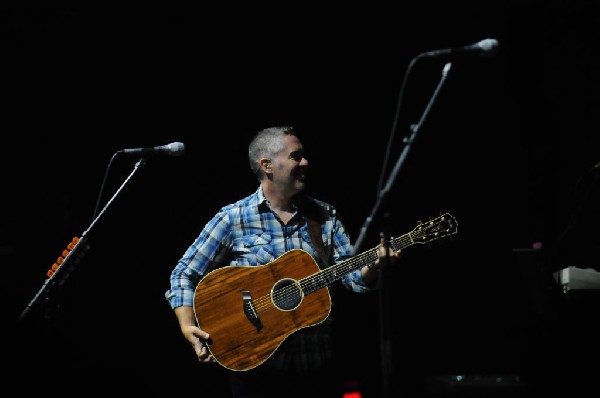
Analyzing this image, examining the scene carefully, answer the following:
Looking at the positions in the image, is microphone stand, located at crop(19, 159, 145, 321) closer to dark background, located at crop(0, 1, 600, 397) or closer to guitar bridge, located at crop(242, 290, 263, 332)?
dark background, located at crop(0, 1, 600, 397)

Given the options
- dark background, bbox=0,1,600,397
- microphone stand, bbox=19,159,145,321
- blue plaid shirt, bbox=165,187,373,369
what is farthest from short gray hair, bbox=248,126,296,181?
dark background, bbox=0,1,600,397

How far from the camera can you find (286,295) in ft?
11.9

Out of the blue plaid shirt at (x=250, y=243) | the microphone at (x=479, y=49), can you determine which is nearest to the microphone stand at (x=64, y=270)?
the blue plaid shirt at (x=250, y=243)

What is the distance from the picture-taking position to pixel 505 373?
4.68 m

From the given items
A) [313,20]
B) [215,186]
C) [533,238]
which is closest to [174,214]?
[215,186]

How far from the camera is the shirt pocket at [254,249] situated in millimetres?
3707

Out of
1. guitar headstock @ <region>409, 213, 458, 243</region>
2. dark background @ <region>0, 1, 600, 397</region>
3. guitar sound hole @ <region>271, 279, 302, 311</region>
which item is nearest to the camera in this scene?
guitar headstock @ <region>409, 213, 458, 243</region>

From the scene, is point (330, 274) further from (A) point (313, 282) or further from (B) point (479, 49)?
(B) point (479, 49)

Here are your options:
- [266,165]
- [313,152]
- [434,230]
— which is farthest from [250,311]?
[313,152]

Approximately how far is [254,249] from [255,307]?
29 centimetres

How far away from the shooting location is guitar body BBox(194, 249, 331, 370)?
3553mm

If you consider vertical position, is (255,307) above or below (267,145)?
below

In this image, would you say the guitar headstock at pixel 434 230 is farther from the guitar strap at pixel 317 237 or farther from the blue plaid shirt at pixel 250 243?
the guitar strap at pixel 317 237

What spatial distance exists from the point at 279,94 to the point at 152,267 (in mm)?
1462
